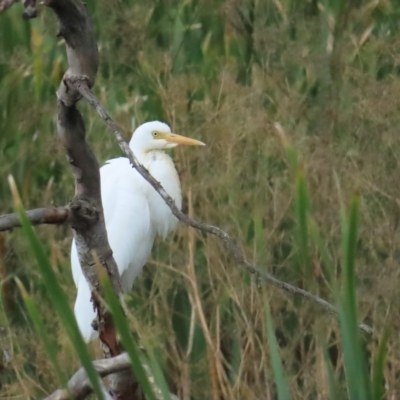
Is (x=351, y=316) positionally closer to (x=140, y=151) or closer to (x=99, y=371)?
(x=99, y=371)

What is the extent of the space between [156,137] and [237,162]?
196 mm

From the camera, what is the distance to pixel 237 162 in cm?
188

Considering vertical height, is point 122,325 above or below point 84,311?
above

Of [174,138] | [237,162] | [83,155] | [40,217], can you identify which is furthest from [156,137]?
[40,217]

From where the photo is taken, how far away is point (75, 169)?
975mm

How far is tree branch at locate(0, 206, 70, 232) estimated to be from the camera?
809mm

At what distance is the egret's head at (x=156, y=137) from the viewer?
184 cm

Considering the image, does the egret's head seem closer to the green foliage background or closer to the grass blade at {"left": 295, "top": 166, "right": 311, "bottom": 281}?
the green foliage background

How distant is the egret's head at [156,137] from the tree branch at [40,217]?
0.93m

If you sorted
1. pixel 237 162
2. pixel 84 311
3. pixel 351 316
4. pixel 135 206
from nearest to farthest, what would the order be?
pixel 351 316 → pixel 84 311 → pixel 237 162 → pixel 135 206

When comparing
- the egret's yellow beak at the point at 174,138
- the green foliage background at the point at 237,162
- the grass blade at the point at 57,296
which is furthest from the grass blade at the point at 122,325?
the egret's yellow beak at the point at 174,138

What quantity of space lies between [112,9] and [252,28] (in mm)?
374

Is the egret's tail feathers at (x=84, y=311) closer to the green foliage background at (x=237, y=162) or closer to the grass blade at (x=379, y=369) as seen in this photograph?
the green foliage background at (x=237, y=162)

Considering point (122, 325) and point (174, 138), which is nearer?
point (122, 325)
